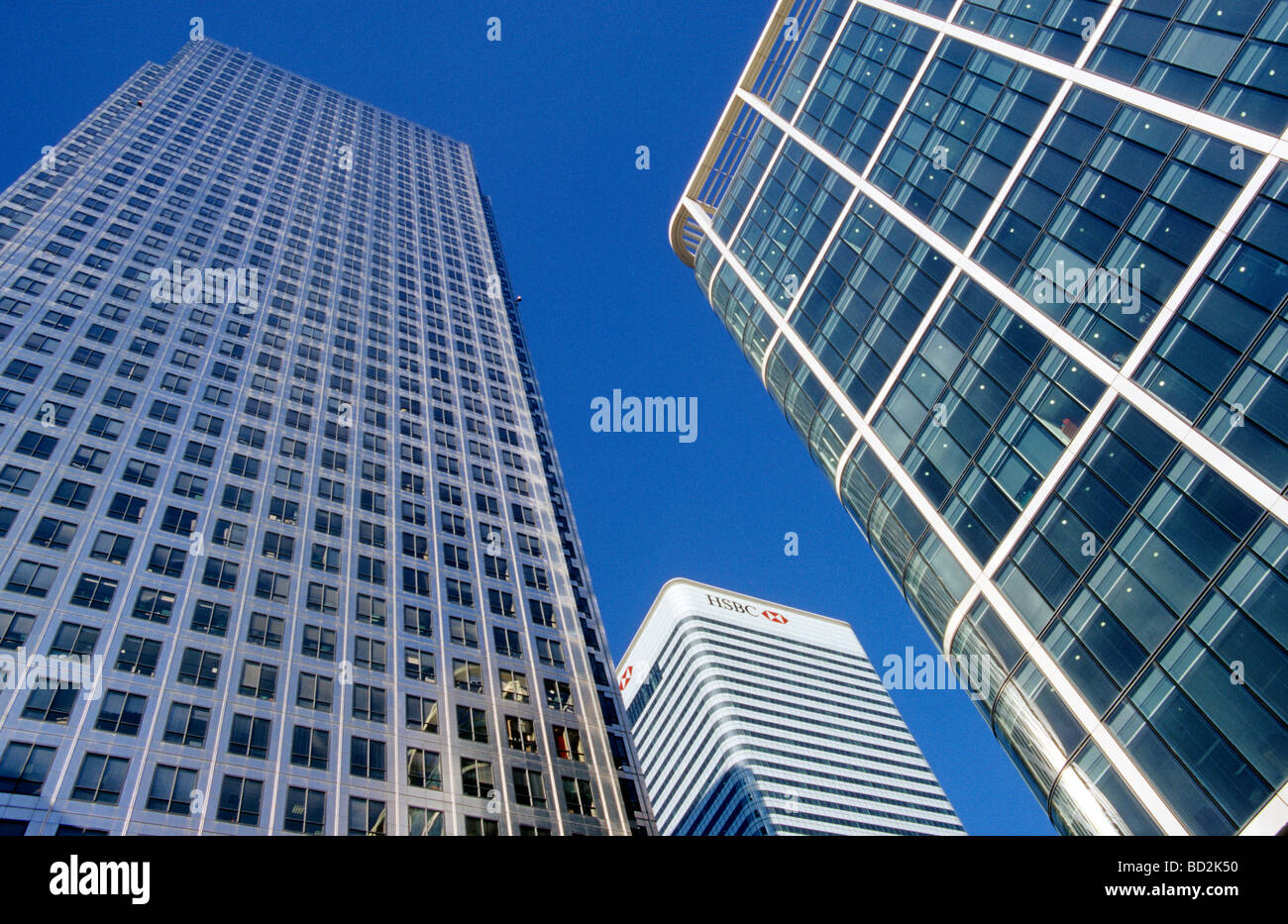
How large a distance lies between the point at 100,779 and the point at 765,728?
338 ft

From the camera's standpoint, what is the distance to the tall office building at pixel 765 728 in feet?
387

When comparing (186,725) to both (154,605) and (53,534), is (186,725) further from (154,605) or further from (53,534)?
(53,534)

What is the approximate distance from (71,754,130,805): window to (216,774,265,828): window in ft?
12.2

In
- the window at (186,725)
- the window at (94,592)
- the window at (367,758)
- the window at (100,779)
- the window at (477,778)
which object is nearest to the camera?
the window at (100,779)

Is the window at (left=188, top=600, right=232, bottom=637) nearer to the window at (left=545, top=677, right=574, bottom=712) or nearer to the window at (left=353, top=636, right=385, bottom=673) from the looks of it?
the window at (left=353, top=636, right=385, bottom=673)

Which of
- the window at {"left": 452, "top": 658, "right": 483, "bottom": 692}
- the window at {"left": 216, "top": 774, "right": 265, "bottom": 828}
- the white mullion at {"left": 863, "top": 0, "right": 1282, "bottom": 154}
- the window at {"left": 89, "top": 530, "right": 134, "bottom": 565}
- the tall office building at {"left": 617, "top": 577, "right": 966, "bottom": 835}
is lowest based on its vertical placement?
the tall office building at {"left": 617, "top": 577, "right": 966, "bottom": 835}

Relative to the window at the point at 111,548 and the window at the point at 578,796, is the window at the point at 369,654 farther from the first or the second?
the window at the point at 111,548

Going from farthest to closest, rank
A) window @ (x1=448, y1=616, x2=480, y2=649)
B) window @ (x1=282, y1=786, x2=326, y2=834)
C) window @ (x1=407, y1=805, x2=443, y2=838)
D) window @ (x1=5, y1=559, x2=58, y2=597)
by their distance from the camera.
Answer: window @ (x1=448, y1=616, x2=480, y2=649), window @ (x1=5, y1=559, x2=58, y2=597), window @ (x1=407, y1=805, x2=443, y2=838), window @ (x1=282, y1=786, x2=326, y2=834)

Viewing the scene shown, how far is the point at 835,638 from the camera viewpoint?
159750mm

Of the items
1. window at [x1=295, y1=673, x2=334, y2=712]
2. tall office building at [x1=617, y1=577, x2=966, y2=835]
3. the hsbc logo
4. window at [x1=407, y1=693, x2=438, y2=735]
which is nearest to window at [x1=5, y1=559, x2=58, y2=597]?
window at [x1=295, y1=673, x2=334, y2=712]

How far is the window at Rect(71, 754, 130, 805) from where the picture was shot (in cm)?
3344

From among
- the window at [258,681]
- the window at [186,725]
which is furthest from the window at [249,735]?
the window at [258,681]

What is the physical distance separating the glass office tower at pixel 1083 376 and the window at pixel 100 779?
34.1 metres

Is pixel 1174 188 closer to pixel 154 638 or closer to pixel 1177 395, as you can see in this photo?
pixel 1177 395
